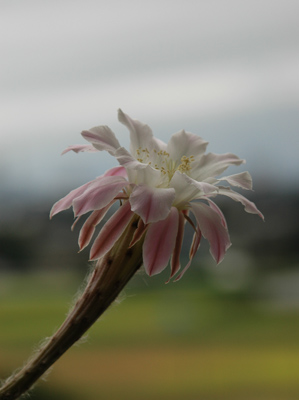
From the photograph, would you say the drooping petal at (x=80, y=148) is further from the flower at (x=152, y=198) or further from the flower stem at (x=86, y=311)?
the flower stem at (x=86, y=311)

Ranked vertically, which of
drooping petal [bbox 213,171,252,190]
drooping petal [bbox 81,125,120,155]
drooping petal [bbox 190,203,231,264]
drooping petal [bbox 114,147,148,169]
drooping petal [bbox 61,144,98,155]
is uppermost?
drooping petal [bbox 81,125,120,155]

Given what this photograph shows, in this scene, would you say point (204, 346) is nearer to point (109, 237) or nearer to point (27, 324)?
point (27, 324)

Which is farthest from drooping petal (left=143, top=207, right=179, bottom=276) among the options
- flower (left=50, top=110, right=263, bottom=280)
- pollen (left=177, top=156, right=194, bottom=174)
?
pollen (left=177, top=156, right=194, bottom=174)

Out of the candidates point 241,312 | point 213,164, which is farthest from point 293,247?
point 213,164

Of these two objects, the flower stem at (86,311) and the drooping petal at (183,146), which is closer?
the flower stem at (86,311)

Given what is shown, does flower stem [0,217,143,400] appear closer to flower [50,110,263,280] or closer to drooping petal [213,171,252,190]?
Result: flower [50,110,263,280]

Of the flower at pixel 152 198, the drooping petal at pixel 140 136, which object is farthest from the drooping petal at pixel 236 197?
the drooping petal at pixel 140 136
